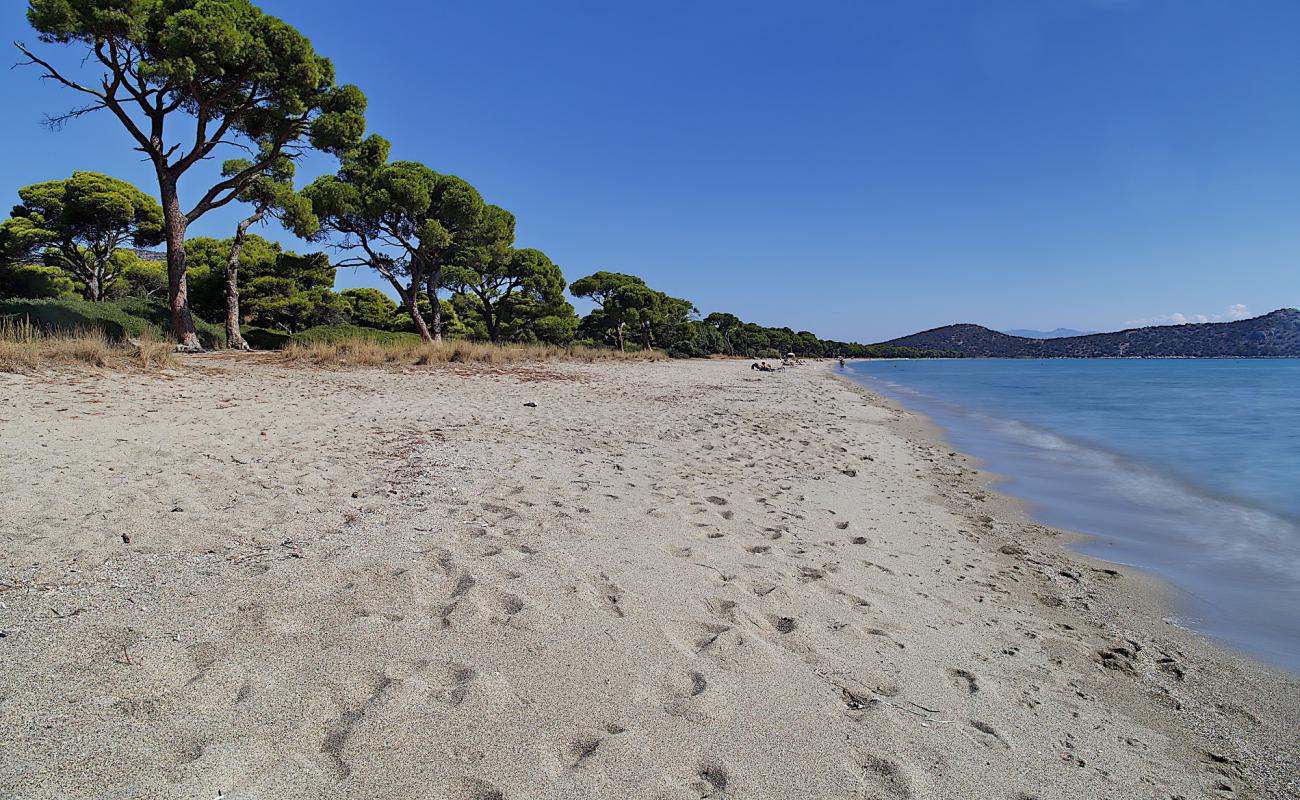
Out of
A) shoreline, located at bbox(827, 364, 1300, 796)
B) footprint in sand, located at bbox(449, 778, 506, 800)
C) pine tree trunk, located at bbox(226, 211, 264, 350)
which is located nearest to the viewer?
footprint in sand, located at bbox(449, 778, 506, 800)

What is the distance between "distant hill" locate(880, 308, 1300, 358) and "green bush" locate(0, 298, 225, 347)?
164036 mm

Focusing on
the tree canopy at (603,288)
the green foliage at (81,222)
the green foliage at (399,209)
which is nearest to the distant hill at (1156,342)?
the tree canopy at (603,288)

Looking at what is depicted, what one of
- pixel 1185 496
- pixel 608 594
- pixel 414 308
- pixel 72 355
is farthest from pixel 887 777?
pixel 414 308

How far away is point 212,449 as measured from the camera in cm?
491

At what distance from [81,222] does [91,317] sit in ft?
44.0

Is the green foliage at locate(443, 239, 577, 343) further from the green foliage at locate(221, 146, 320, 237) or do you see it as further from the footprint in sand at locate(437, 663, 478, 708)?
the footprint in sand at locate(437, 663, 478, 708)

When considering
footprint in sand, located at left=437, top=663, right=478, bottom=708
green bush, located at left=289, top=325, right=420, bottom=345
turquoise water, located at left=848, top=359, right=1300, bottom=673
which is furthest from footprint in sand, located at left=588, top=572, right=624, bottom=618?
→ green bush, located at left=289, top=325, right=420, bottom=345

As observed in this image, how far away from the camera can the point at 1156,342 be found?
128000 mm

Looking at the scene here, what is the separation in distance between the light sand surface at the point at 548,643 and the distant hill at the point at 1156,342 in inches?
6270

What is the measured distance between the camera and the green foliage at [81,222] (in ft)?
71.5

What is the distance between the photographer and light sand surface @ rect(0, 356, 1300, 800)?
5.86 feet

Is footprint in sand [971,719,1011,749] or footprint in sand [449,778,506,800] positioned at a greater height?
footprint in sand [449,778,506,800]

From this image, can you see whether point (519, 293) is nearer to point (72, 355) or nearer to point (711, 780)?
point (72, 355)

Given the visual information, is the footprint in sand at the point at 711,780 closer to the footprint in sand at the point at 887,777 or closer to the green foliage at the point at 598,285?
the footprint in sand at the point at 887,777
